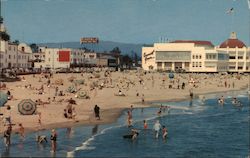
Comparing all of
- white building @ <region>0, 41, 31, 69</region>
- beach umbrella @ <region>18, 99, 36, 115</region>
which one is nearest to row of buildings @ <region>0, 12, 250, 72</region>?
white building @ <region>0, 41, 31, 69</region>

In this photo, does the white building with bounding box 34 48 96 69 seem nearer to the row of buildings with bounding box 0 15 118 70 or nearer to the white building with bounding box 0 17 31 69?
the row of buildings with bounding box 0 15 118 70

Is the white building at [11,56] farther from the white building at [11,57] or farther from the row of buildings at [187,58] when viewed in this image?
the row of buildings at [187,58]

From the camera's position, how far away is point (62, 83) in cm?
9669

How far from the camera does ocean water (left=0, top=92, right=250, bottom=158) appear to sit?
33312 millimetres

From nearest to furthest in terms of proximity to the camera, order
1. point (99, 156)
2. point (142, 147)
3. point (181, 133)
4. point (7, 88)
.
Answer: point (99, 156), point (142, 147), point (181, 133), point (7, 88)

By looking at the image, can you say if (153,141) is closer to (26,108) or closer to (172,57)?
(26,108)

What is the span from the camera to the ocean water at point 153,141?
33.3 metres

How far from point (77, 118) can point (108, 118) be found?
4.17 meters

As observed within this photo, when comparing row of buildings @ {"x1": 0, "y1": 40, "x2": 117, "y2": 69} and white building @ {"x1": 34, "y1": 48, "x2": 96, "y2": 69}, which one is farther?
white building @ {"x1": 34, "y1": 48, "x2": 96, "y2": 69}

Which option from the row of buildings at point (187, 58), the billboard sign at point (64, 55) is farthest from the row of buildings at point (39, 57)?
the row of buildings at point (187, 58)

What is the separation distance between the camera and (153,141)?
38750mm

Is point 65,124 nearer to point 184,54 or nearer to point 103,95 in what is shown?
point 103,95

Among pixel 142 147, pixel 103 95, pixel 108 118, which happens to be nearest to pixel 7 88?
pixel 103 95

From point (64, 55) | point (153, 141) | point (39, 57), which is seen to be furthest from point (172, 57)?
point (153, 141)
